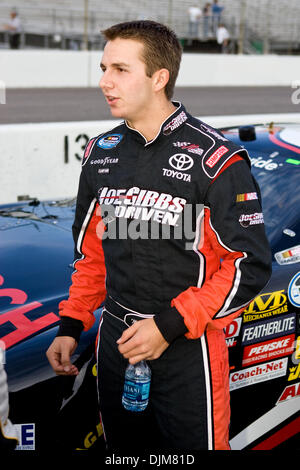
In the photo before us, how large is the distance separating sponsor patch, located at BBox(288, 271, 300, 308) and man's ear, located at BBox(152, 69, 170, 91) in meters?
1.26

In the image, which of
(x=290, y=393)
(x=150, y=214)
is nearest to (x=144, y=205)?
(x=150, y=214)

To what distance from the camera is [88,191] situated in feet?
6.79

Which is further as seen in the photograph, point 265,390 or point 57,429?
point 265,390

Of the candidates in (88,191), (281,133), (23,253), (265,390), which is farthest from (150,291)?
(281,133)

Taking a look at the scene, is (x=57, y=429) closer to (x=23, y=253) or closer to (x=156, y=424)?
(x=156, y=424)

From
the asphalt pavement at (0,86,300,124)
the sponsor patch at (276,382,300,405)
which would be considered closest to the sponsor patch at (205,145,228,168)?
the sponsor patch at (276,382,300,405)

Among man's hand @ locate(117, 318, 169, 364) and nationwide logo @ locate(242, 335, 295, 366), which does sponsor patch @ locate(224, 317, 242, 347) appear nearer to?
nationwide logo @ locate(242, 335, 295, 366)

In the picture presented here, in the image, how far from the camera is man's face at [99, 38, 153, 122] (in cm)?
181

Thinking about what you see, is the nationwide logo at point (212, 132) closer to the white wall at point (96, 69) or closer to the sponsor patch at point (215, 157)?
the sponsor patch at point (215, 157)

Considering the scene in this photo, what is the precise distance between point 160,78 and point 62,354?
3.13 feet

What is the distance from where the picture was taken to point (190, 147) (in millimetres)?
1835

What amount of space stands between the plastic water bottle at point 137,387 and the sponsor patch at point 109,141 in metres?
0.72

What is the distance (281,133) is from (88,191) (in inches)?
67.1

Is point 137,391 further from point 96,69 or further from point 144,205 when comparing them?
point 96,69
